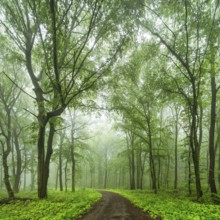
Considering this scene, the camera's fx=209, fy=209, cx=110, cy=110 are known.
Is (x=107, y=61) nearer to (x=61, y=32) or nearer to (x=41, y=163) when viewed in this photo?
(x=61, y=32)

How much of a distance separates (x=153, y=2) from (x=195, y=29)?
309cm

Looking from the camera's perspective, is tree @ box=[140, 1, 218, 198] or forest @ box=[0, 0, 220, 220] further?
tree @ box=[140, 1, 218, 198]

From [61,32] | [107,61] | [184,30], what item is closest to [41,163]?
[107,61]

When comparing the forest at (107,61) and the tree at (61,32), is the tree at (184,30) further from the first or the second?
the tree at (61,32)

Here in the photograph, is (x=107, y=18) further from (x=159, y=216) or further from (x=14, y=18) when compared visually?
(x=159, y=216)

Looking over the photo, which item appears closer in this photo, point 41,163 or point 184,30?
point 184,30

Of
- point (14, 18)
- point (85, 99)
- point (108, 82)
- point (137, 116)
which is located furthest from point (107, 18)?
point (137, 116)

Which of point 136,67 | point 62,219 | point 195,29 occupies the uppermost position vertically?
point 195,29

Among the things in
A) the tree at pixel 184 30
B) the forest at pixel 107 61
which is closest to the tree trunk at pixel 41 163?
the forest at pixel 107 61

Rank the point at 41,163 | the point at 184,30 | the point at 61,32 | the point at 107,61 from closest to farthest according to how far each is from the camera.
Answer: the point at 61,32 < the point at 107,61 < the point at 184,30 < the point at 41,163

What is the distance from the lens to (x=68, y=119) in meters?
24.3

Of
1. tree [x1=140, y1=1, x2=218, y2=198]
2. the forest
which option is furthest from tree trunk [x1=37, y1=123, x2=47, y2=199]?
tree [x1=140, y1=1, x2=218, y2=198]

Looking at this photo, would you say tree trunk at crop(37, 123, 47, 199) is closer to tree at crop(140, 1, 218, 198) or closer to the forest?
the forest

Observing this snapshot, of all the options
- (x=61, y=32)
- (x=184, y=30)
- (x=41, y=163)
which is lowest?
(x=41, y=163)
